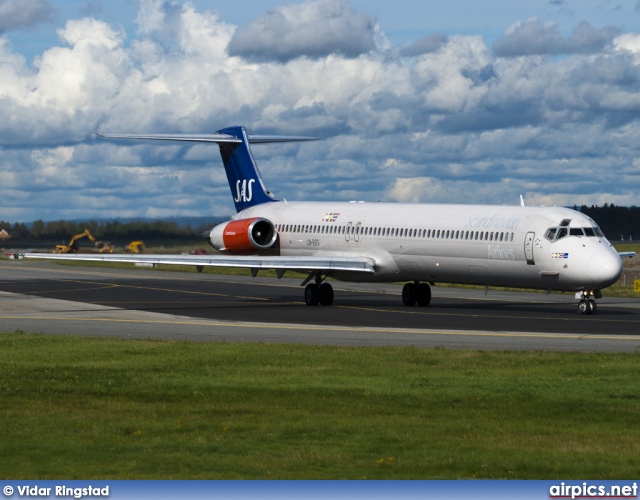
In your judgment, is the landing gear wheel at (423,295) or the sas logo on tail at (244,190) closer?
the landing gear wheel at (423,295)

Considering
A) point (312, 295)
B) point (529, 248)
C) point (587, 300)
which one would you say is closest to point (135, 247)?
point (312, 295)

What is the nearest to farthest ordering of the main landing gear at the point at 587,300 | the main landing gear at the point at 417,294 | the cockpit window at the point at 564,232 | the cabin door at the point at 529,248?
1. the cockpit window at the point at 564,232
2. the cabin door at the point at 529,248
3. the main landing gear at the point at 587,300
4. the main landing gear at the point at 417,294

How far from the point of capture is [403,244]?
131 ft

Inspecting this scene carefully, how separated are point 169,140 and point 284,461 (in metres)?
33.6

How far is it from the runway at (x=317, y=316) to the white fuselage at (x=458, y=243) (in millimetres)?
1349

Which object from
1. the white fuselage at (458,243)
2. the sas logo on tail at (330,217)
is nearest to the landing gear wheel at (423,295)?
the white fuselage at (458,243)

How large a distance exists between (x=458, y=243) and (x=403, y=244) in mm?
2734

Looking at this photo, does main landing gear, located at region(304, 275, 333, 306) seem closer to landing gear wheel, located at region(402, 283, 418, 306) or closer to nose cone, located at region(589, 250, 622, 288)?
landing gear wheel, located at region(402, 283, 418, 306)

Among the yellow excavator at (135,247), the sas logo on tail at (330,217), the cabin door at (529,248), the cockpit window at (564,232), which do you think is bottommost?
the cabin door at (529,248)

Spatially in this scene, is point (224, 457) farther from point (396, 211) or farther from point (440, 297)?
point (440, 297)

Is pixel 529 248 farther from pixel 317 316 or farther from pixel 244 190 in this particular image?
pixel 244 190

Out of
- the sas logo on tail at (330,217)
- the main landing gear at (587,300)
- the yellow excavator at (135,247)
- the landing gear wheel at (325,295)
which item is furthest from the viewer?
the yellow excavator at (135,247)

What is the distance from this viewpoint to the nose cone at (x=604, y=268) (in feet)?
112

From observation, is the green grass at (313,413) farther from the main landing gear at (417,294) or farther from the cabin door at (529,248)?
the main landing gear at (417,294)
